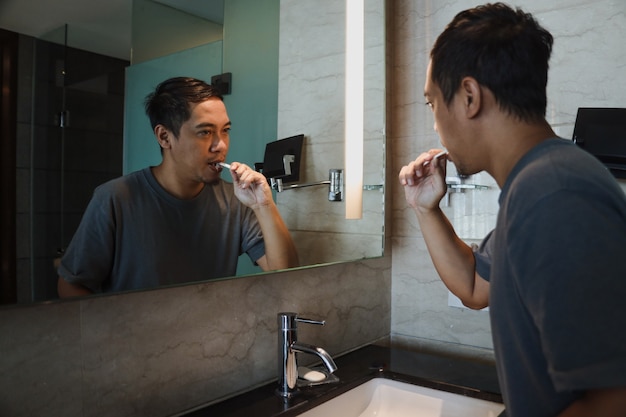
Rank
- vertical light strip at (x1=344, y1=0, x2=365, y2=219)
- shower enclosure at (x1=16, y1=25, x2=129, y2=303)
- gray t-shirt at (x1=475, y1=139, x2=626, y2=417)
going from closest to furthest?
gray t-shirt at (x1=475, y1=139, x2=626, y2=417) → shower enclosure at (x1=16, y1=25, x2=129, y2=303) → vertical light strip at (x1=344, y1=0, x2=365, y2=219)

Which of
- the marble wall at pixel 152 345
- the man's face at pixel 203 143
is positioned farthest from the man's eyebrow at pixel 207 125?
the marble wall at pixel 152 345

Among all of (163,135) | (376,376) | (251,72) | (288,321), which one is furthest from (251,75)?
(376,376)

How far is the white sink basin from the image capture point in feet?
3.81

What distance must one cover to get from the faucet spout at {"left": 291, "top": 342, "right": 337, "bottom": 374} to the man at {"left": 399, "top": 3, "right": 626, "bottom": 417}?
0.38m

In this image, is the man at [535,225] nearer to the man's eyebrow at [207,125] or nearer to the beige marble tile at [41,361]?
the man's eyebrow at [207,125]

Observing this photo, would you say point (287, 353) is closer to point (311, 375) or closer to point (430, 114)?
point (311, 375)

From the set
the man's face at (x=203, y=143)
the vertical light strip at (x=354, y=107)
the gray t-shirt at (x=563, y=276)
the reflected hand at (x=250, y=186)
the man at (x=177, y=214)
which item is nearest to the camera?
the gray t-shirt at (x=563, y=276)

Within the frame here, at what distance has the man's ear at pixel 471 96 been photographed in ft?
2.52

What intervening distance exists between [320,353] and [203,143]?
48 centimetres

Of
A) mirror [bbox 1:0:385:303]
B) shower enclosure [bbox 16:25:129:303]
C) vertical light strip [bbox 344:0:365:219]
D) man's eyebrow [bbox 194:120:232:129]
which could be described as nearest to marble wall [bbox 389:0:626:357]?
mirror [bbox 1:0:385:303]

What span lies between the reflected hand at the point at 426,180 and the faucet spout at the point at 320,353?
41 cm

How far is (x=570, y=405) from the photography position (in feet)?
1.98

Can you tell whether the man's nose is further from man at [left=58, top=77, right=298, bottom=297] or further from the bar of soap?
the bar of soap

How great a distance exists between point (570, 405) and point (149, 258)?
66cm
